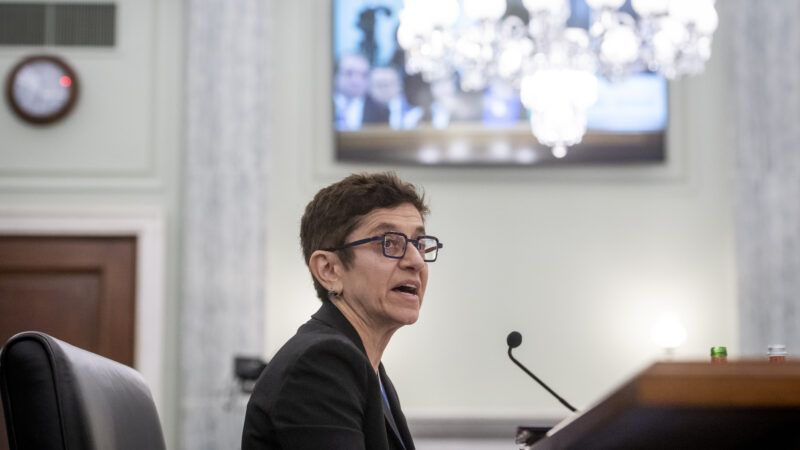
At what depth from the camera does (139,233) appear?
5.76m

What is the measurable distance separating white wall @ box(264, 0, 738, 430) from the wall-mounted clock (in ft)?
3.57

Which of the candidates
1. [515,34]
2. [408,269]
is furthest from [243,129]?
[408,269]

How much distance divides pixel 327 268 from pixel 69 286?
408 cm

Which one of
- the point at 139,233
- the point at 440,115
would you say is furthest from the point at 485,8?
the point at 139,233

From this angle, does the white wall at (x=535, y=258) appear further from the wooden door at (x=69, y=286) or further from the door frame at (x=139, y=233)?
the wooden door at (x=69, y=286)

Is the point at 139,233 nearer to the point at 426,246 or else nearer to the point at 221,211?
the point at 221,211

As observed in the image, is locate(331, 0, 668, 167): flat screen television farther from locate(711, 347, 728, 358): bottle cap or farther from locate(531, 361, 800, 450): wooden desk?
locate(531, 361, 800, 450): wooden desk

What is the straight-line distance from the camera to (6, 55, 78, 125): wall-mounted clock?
587 centimetres

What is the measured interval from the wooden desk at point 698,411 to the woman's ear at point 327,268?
92 centimetres

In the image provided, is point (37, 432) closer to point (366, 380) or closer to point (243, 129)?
point (366, 380)

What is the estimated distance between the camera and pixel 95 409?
1383 mm

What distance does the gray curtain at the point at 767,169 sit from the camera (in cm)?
565

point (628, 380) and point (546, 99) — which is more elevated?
point (546, 99)

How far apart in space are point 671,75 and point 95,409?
12.4 ft
